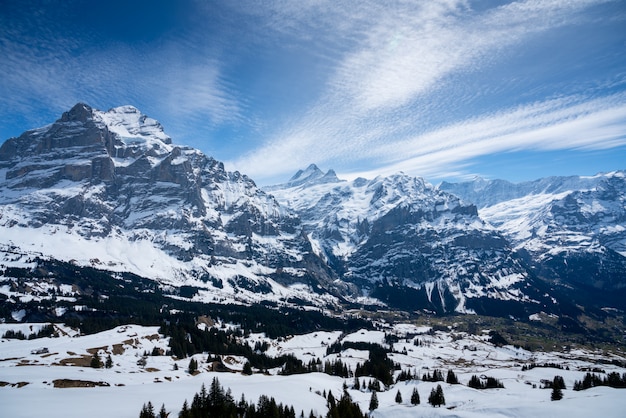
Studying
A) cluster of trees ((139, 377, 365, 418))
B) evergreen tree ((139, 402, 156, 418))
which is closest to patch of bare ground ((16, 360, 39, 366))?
cluster of trees ((139, 377, 365, 418))

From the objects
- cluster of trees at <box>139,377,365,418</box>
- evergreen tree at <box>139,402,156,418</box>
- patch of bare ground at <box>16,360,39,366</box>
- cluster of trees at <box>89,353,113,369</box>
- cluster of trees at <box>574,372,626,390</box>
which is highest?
patch of bare ground at <box>16,360,39,366</box>

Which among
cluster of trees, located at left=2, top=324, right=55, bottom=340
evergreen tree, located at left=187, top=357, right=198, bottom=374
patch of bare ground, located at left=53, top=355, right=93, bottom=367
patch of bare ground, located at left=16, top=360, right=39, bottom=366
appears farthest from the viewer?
cluster of trees, located at left=2, top=324, right=55, bottom=340

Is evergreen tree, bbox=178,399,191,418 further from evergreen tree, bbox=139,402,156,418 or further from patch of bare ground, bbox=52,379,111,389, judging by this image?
patch of bare ground, bbox=52,379,111,389

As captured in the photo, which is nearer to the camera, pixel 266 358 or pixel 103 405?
pixel 103 405

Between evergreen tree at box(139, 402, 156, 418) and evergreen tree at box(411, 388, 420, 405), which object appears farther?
evergreen tree at box(411, 388, 420, 405)

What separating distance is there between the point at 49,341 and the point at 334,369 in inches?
4564

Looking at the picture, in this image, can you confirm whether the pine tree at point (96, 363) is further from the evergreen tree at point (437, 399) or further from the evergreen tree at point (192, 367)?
the evergreen tree at point (437, 399)

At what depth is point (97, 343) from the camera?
162000 mm

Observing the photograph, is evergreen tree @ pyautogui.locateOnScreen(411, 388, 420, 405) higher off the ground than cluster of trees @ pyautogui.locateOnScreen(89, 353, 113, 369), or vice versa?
cluster of trees @ pyautogui.locateOnScreen(89, 353, 113, 369)

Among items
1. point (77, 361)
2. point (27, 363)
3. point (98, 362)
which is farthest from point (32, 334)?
point (98, 362)

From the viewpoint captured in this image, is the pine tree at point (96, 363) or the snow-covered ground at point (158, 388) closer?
the snow-covered ground at point (158, 388)

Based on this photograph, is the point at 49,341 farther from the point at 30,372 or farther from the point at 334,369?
the point at 334,369

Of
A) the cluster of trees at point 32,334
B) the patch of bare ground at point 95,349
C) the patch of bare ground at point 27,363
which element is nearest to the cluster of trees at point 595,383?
the patch of bare ground at point 95,349

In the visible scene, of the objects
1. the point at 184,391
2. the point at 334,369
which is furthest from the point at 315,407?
the point at 334,369
